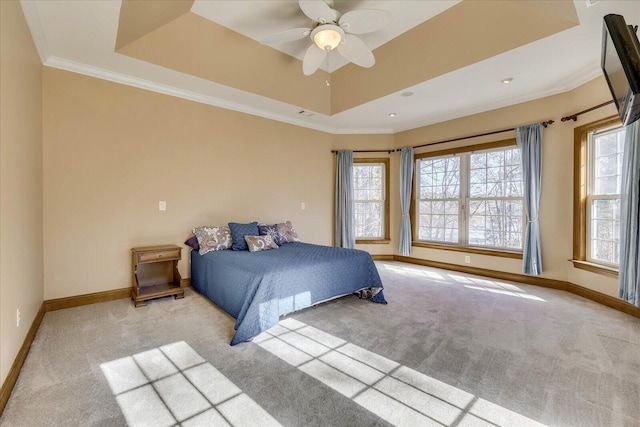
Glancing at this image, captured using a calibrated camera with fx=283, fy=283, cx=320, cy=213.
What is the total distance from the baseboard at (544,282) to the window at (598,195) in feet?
0.96

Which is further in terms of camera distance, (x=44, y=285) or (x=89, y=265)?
(x=89, y=265)

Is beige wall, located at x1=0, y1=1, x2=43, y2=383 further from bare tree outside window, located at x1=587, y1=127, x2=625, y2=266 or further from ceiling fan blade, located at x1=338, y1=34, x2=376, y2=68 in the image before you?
bare tree outside window, located at x1=587, y1=127, x2=625, y2=266

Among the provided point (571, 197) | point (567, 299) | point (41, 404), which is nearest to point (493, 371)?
point (567, 299)

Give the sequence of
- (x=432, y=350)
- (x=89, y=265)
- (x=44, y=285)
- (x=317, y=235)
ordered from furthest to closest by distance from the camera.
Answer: (x=317, y=235)
(x=89, y=265)
(x=44, y=285)
(x=432, y=350)

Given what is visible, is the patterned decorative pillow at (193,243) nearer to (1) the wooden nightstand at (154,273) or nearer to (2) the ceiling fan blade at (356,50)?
(1) the wooden nightstand at (154,273)

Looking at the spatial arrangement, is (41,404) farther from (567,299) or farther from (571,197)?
(571,197)

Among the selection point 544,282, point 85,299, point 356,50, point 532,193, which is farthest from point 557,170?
point 85,299

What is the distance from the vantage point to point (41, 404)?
1.62 meters

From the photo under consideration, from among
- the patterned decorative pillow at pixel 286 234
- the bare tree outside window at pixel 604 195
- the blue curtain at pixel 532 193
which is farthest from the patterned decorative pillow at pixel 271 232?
the bare tree outside window at pixel 604 195

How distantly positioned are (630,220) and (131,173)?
5.53m

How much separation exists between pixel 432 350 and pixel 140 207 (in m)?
3.58

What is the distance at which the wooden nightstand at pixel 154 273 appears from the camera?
320cm

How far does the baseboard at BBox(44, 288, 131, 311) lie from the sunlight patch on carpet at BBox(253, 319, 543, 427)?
2.08 metres

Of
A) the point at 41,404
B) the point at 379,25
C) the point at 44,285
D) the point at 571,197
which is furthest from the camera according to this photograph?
the point at 571,197
